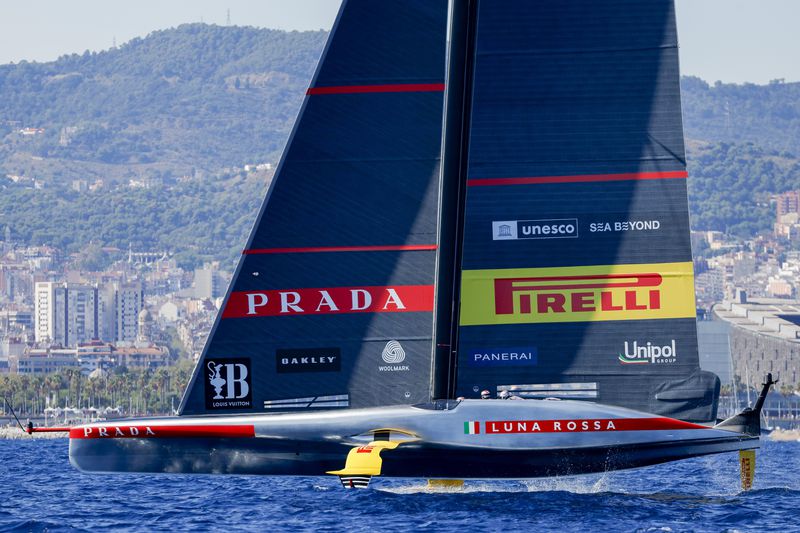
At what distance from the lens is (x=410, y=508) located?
16344mm

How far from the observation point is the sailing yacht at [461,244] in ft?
55.6

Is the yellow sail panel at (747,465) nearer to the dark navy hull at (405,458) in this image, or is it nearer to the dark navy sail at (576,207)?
the dark navy hull at (405,458)

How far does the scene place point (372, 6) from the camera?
57.1 feet

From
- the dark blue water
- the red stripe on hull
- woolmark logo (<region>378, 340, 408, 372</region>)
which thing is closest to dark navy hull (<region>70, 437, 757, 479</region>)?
the red stripe on hull

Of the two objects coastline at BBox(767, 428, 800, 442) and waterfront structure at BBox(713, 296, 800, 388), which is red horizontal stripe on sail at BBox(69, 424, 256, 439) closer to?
coastline at BBox(767, 428, 800, 442)

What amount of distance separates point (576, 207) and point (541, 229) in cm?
46

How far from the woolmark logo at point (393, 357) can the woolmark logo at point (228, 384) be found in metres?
1.50

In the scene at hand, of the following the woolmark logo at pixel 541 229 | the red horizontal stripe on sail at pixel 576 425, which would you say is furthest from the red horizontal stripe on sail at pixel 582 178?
the red horizontal stripe on sail at pixel 576 425

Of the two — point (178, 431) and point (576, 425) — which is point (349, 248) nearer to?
point (178, 431)

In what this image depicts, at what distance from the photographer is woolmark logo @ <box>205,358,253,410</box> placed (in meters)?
17.1

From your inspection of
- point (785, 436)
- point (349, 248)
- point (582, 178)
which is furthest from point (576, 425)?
point (785, 436)

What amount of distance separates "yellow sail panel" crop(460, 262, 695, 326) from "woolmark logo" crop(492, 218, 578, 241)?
0.38 meters

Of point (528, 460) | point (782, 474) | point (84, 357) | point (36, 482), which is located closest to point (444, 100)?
point (528, 460)

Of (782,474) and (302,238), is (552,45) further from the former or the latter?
(782,474)
